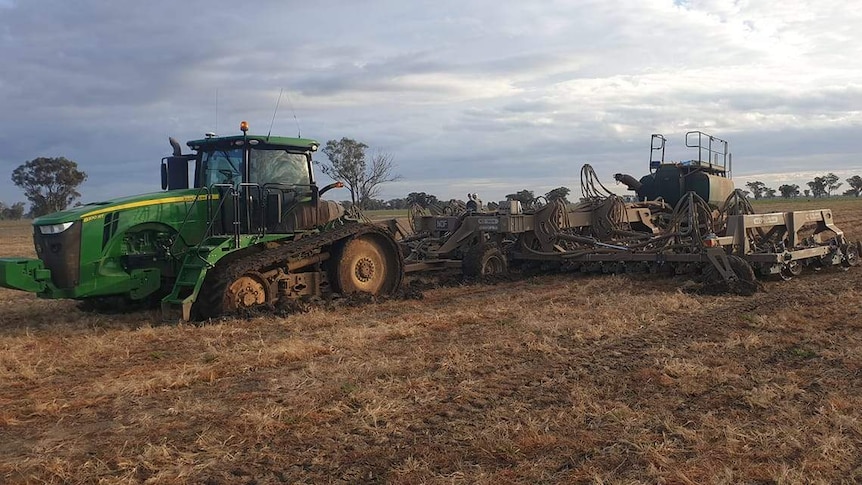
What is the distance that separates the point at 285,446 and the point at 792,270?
32.4ft

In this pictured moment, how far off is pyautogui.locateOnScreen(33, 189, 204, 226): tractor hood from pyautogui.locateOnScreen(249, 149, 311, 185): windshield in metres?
0.81

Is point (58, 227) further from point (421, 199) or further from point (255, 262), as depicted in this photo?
point (421, 199)

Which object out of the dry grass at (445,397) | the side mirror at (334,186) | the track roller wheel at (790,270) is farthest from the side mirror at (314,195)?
the track roller wheel at (790,270)

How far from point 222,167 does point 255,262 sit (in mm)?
1488

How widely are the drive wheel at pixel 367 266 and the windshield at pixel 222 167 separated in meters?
1.77

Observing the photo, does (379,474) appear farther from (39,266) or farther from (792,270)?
(792,270)

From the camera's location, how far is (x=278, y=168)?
29.6 feet

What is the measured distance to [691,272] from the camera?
36.8ft

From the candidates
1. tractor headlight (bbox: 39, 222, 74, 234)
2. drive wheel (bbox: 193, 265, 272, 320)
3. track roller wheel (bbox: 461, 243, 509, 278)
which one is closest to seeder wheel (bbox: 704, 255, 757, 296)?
track roller wheel (bbox: 461, 243, 509, 278)

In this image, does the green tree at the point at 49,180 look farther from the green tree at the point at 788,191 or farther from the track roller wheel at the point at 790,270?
the green tree at the point at 788,191

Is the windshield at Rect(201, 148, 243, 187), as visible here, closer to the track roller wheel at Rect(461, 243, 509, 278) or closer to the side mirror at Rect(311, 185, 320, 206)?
the side mirror at Rect(311, 185, 320, 206)

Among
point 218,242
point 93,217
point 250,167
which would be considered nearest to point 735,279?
point 250,167

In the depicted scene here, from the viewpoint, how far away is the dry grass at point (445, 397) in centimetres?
373

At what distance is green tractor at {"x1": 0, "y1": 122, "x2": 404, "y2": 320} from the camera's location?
7504mm
